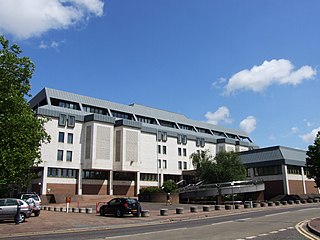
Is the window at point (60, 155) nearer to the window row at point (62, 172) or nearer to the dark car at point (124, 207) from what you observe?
the window row at point (62, 172)

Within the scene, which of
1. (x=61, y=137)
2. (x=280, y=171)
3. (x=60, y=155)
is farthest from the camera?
(x=280, y=171)

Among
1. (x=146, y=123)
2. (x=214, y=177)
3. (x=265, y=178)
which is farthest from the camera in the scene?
(x=146, y=123)

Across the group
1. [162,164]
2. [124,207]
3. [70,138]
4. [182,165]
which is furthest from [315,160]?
[70,138]

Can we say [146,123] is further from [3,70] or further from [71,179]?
[3,70]

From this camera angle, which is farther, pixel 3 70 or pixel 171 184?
pixel 171 184

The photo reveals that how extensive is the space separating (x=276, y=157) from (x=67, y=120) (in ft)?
122

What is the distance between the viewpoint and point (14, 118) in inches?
966

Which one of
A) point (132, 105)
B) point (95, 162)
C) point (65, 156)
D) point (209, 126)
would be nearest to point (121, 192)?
point (95, 162)

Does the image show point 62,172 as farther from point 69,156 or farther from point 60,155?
point 69,156

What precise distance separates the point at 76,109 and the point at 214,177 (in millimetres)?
28906

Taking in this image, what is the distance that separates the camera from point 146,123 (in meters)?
75.6

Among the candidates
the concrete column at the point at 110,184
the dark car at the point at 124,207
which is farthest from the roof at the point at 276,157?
the dark car at the point at 124,207

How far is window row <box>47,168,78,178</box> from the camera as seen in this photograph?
5641 centimetres

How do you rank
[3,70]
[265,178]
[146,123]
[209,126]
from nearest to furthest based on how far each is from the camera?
[3,70] < [265,178] < [146,123] < [209,126]
